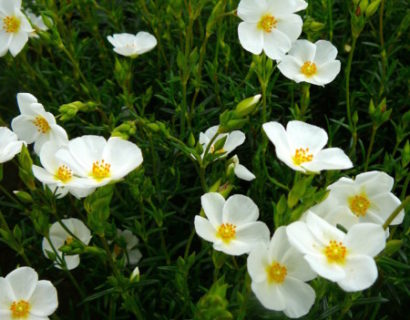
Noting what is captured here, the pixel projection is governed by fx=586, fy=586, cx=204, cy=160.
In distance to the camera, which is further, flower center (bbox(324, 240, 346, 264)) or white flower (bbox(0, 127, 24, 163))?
white flower (bbox(0, 127, 24, 163))

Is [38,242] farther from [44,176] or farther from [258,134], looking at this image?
[258,134]

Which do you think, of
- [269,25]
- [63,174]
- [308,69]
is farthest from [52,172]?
[308,69]

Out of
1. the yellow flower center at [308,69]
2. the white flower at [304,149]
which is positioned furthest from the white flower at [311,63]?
the white flower at [304,149]

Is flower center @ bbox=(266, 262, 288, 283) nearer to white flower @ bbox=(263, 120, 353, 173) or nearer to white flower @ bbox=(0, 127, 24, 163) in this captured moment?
white flower @ bbox=(263, 120, 353, 173)

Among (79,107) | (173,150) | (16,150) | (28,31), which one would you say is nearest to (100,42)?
(28,31)

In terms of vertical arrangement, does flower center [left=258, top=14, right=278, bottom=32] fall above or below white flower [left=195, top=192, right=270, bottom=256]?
above

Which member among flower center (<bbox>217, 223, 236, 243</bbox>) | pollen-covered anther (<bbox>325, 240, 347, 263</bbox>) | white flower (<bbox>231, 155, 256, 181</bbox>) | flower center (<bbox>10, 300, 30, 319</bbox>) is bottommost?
flower center (<bbox>10, 300, 30, 319</bbox>)

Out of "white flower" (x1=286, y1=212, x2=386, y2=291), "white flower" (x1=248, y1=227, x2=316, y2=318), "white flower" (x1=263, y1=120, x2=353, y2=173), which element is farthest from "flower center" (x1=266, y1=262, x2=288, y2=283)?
"white flower" (x1=263, y1=120, x2=353, y2=173)
